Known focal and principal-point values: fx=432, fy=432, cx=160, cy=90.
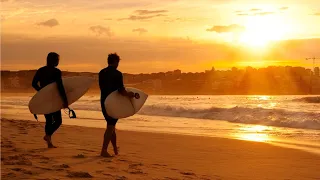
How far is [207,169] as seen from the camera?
6406mm

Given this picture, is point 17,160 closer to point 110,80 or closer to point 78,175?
point 78,175

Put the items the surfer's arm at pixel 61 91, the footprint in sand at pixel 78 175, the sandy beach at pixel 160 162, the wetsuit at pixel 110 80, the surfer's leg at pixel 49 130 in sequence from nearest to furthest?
1. the footprint in sand at pixel 78 175
2. the sandy beach at pixel 160 162
3. the wetsuit at pixel 110 80
4. the surfer's arm at pixel 61 91
5. the surfer's leg at pixel 49 130

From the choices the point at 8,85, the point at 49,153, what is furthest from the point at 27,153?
the point at 8,85

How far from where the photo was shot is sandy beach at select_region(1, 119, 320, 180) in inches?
208

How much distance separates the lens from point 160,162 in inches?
265

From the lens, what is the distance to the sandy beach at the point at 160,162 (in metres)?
5.29

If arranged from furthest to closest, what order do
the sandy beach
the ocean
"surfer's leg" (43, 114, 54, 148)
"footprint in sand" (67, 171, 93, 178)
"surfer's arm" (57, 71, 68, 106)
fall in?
the ocean
"surfer's leg" (43, 114, 54, 148)
"surfer's arm" (57, 71, 68, 106)
the sandy beach
"footprint in sand" (67, 171, 93, 178)

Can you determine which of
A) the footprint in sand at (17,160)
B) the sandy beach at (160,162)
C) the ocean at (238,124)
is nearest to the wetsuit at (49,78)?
the sandy beach at (160,162)

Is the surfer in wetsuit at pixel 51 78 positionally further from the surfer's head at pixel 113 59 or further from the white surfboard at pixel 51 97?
the surfer's head at pixel 113 59

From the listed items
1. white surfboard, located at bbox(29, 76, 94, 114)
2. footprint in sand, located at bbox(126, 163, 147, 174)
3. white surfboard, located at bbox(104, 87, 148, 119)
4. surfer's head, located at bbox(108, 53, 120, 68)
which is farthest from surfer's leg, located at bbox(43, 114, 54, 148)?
footprint in sand, located at bbox(126, 163, 147, 174)

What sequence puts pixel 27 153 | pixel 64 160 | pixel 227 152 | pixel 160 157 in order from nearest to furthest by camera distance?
pixel 64 160, pixel 27 153, pixel 160 157, pixel 227 152

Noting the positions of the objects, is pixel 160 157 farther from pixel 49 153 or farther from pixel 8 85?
pixel 8 85

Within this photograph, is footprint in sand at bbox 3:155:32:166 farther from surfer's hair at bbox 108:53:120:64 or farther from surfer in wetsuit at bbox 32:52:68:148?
surfer's hair at bbox 108:53:120:64

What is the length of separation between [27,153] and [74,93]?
1664 millimetres
